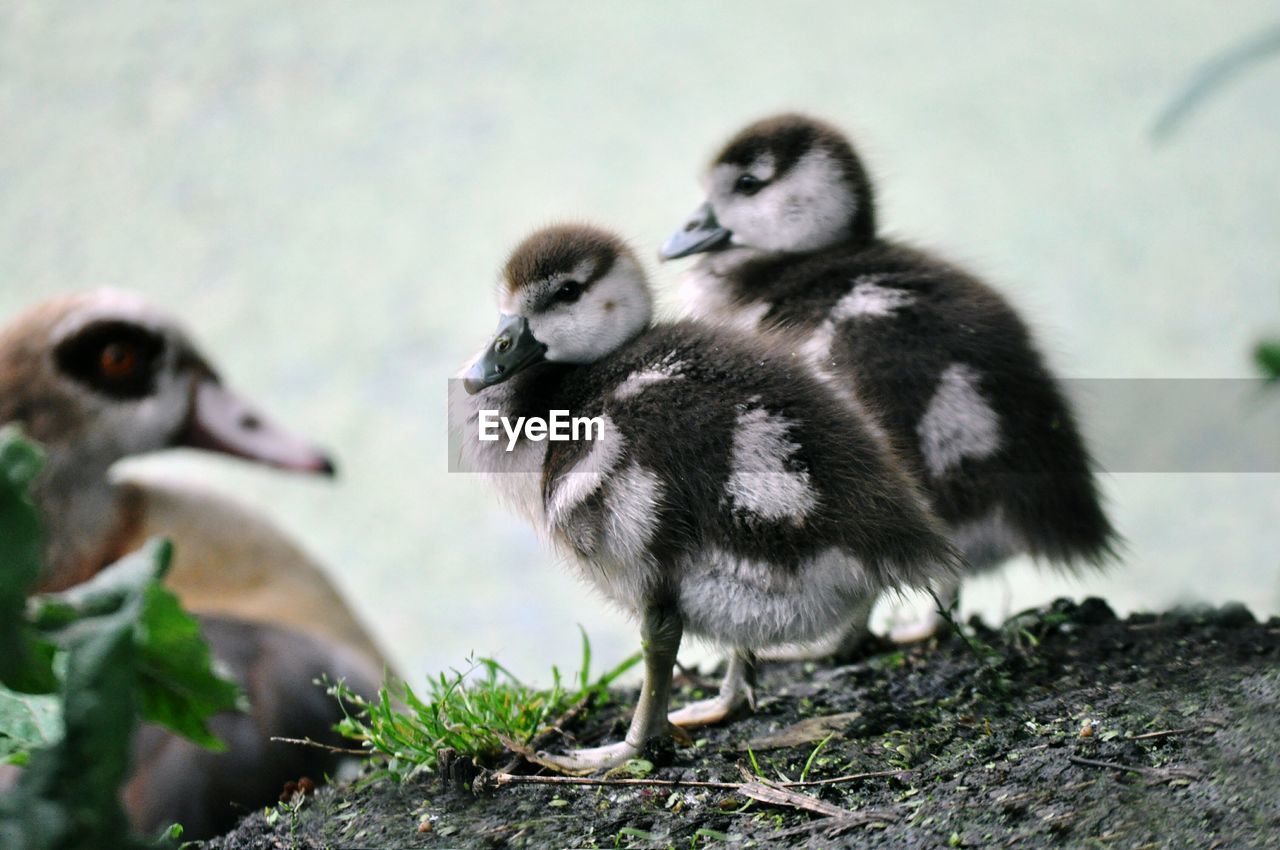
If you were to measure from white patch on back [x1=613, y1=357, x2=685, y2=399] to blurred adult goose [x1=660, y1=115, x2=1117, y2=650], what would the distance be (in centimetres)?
19

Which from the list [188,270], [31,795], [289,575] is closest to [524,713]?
[31,795]

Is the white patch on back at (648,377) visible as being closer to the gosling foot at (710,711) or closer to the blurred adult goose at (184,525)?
the gosling foot at (710,711)

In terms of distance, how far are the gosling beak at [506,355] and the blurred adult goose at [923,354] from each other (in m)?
0.29

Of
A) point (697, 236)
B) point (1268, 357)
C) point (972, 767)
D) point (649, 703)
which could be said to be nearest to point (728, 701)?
point (649, 703)

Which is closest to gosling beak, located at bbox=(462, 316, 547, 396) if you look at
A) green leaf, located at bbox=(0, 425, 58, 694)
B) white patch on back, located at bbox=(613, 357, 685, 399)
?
white patch on back, located at bbox=(613, 357, 685, 399)

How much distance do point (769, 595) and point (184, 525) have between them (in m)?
1.77

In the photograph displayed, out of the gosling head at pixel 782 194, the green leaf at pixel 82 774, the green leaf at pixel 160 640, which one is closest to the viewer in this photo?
the green leaf at pixel 82 774

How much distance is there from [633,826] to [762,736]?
0.95 ft

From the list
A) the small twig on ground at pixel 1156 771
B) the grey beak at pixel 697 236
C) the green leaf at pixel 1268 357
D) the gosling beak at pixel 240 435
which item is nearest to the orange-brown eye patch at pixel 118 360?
the gosling beak at pixel 240 435

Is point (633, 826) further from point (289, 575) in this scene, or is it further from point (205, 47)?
point (205, 47)

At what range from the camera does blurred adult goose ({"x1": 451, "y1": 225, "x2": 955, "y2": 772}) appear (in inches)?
52.3

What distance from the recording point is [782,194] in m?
1.91

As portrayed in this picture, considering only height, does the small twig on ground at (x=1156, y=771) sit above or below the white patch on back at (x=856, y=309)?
below

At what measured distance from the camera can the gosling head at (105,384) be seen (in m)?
2.44
